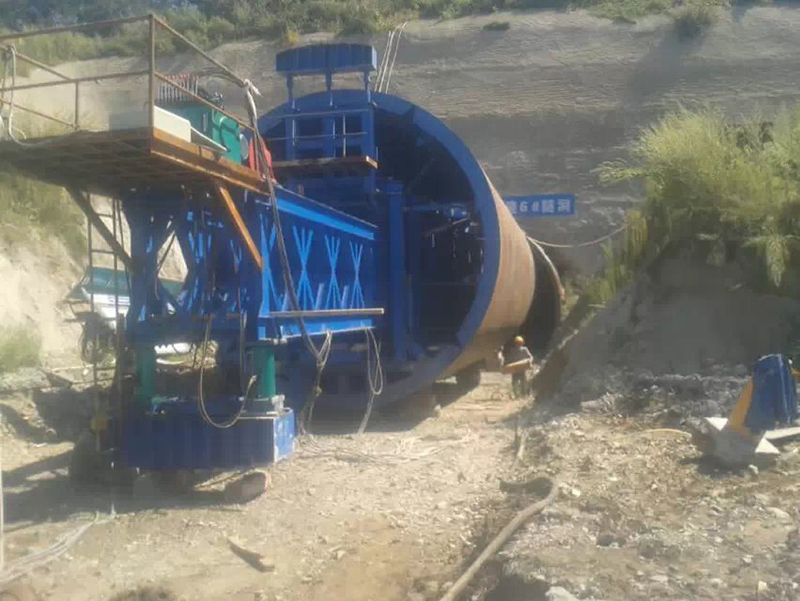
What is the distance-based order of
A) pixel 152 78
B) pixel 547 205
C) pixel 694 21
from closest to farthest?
1. pixel 152 78
2. pixel 547 205
3. pixel 694 21

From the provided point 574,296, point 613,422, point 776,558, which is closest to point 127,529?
point 776,558

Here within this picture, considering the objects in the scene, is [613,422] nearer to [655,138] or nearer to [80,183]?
[655,138]

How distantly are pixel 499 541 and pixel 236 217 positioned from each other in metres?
3.29

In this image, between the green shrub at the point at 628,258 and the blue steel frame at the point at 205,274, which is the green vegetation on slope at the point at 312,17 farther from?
the blue steel frame at the point at 205,274

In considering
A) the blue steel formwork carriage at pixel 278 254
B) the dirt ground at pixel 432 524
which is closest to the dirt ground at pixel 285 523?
the dirt ground at pixel 432 524

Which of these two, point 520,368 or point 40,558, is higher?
point 520,368

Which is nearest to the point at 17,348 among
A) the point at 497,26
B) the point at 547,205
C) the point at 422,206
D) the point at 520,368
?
the point at 422,206

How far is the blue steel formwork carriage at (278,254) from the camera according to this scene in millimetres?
7164

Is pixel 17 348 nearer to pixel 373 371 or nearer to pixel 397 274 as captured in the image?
pixel 373 371

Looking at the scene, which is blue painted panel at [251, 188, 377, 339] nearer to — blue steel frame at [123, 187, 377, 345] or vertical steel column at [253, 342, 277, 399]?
blue steel frame at [123, 187, 377, 345]

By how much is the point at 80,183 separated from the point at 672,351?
7.65 m

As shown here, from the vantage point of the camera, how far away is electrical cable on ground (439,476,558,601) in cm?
500

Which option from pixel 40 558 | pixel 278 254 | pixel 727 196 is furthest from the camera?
pixel 727 196

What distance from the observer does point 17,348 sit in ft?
36.7
